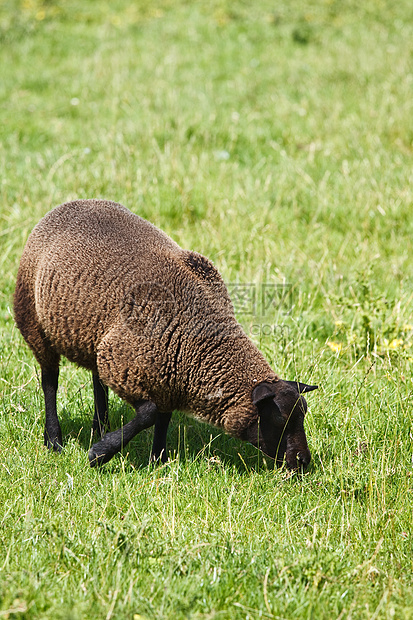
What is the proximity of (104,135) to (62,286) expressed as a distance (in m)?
4.79

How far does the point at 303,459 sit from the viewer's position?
11.8 feet

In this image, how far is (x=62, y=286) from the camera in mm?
3660

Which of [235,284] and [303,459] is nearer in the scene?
[303,459]

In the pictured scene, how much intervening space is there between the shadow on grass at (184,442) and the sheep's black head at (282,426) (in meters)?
0.14

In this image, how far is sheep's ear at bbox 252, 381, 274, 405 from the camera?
343 centimetres

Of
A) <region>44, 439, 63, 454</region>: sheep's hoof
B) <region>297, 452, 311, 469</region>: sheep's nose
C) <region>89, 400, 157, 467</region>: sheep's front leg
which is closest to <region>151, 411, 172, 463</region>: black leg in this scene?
<region>89, 400, 157, 467</region>: sheep's front leg

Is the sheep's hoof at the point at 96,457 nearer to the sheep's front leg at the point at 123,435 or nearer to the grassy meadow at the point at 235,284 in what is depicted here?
the sheep's front leg at the point at 123,435

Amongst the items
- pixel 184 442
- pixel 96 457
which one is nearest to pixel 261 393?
pixel 184 442

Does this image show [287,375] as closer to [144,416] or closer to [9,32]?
[144,416]

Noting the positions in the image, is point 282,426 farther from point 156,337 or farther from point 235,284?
point 235,284

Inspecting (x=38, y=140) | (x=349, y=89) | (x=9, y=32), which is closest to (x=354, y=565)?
(x=38, y=140)

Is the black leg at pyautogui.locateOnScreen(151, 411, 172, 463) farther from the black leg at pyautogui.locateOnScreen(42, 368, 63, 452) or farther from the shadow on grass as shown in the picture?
the black leg at pyautogui.locateOnScreen(42, 368, 63, 452)

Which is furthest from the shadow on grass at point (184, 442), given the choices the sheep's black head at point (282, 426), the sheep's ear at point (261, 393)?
the sheep's ear at point (261, 393)

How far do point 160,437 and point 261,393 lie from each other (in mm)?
787
